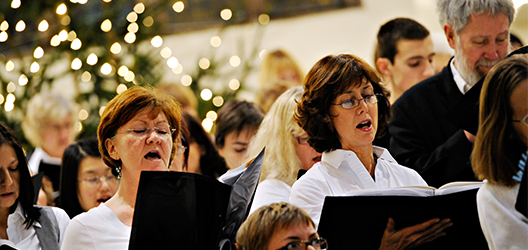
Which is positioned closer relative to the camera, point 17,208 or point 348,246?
point 348,246

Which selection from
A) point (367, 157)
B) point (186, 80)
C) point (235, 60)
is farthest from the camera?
point (235, 60)

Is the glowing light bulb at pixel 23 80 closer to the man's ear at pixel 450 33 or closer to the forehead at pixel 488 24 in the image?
the man's ear at pixel 450 33

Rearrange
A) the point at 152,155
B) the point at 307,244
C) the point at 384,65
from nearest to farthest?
the point at 307,244 → the point at 152,155 → the point at 384,65

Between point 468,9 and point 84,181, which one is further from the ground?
point 468,9

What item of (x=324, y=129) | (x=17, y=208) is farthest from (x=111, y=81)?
(x=324, y=129)

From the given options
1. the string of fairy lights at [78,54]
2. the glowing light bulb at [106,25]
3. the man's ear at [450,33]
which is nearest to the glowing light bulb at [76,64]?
the string of fairy lights at [78,54]

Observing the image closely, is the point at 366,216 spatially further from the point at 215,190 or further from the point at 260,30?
the point at 260,30

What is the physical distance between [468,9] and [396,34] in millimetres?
964

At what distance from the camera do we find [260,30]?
25.9 ft

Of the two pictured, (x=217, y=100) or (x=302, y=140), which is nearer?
(x=302, y=140)

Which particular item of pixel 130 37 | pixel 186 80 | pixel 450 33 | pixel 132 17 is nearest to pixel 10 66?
pixel 130 37

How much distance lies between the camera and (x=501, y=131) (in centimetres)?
211

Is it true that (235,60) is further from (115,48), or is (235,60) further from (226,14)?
(115,48)

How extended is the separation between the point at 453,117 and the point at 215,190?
3.59 ft
